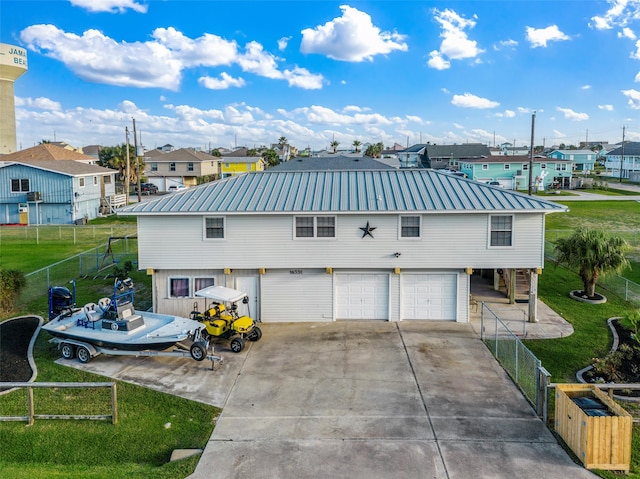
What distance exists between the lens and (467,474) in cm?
1105

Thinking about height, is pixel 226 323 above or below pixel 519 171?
below

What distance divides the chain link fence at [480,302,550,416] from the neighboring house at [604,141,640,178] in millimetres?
89405

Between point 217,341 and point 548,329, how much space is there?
1262 cm

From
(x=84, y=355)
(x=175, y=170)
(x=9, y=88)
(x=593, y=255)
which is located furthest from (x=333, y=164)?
(x=9, y=88)

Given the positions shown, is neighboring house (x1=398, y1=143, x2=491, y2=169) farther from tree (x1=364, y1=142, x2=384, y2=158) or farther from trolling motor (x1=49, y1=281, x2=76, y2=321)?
trolling motor (x1=49, y1=281, x2=76, y2=321)

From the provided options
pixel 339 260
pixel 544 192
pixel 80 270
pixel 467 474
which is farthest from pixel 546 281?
pixel 544 192

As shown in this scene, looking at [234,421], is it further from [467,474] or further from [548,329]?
[548,329]

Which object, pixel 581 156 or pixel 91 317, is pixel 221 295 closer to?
pixel 91 317

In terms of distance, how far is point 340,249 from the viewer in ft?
70.1

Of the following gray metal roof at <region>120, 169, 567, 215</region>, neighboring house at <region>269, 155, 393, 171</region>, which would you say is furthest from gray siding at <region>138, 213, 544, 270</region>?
neighboring house at <region>269, 155, 393, 171</region>

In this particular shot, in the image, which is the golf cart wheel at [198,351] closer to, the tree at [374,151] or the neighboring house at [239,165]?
the neighboring house at [239,165]

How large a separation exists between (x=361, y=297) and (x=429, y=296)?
9.09 feet

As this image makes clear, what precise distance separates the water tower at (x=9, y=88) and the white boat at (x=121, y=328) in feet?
305

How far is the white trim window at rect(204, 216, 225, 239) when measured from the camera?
2131 cm
